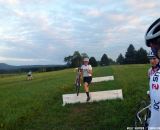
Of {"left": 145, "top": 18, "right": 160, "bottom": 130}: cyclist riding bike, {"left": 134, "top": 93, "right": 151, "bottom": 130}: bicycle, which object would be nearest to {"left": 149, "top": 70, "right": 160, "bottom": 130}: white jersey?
{"left": 145, "top": 18, "right": 160, "bottom": 130}: cyclist riding bike

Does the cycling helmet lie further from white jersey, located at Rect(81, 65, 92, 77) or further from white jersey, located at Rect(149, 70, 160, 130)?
white jersey, located at Rect(81, 65, 92, 77)

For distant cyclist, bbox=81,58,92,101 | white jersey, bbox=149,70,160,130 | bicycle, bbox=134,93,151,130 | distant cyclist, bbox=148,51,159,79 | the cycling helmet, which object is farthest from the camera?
distant cyclist, bbox=81,58,92,101

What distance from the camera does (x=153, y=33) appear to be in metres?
3.15

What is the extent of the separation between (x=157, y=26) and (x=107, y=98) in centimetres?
1580

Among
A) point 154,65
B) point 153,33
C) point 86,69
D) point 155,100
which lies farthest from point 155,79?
point 86,69

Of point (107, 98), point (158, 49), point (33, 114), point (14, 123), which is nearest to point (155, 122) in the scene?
point (158, 49)

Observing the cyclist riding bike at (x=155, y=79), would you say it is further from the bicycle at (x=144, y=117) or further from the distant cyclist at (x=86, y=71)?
the distant cyclist at (x=86, y=71)

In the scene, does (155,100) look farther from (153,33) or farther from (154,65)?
(154,65)

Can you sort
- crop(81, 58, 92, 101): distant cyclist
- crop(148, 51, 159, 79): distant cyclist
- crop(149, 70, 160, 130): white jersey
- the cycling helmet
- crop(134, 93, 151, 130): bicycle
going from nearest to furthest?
1. the cycling helmet
2. crop(149, 70, 160, 130): white jersey
3. crop(148, 51, 159, 79): distant cyclist
4. crop(134, 93, 151, 130): bicycle
5. crop(81, 58, 92, 101): distant cyclist

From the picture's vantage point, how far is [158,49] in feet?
10.5

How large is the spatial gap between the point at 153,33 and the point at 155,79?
531 millimetres

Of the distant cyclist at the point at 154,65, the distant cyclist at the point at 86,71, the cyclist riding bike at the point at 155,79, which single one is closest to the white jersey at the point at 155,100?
the cyclist riding bike at the point at 155,79

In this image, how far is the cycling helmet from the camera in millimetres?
3100

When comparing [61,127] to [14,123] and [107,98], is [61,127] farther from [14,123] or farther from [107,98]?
[107,98]
